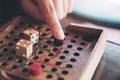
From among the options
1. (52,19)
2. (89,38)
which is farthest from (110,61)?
(52,19)

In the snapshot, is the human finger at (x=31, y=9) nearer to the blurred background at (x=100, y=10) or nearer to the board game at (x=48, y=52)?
the board game at (x=48, y=52)

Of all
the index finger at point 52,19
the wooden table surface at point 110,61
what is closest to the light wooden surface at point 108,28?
the wooden table surface at point 110,61

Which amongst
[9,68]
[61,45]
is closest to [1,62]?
[9,68]

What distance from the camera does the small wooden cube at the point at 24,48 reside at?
0.51 meters

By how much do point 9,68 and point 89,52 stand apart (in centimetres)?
18

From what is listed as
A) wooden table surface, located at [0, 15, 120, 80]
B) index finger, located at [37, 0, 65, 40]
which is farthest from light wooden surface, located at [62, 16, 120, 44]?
index finger, located at [37, 0, 65, 40]

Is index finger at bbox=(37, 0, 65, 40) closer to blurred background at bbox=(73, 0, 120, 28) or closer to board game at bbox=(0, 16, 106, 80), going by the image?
board game at bbox=(0, 16, 106, 80)

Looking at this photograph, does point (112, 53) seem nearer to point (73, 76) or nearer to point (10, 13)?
point (73, 76)

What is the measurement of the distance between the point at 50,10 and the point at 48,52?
97 millimetres

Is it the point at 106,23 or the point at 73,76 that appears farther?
the point at 106,23

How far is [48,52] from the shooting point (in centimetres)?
55

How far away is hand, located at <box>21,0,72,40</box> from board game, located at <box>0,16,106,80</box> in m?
0.03

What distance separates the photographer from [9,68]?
50cm

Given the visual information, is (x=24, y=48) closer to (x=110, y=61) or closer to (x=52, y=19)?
(x=52, y=19)
